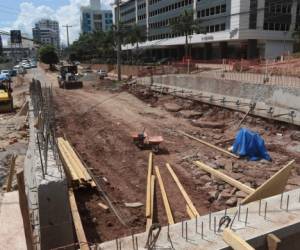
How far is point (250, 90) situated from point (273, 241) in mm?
13810

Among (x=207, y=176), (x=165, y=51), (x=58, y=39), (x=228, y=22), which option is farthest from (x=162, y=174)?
(x=58, y=39)

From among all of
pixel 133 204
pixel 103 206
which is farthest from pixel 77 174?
pixel 133 204

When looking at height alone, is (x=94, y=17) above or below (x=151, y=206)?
above

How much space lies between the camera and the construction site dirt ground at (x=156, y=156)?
840 cm

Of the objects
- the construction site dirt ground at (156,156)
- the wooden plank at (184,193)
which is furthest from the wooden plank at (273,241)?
the construction site dirt ground at (156,156)

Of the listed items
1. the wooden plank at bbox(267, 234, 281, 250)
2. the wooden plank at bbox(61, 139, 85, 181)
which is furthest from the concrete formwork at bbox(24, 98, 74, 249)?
the wooden plank at bbox(267, 234, 281, 250)

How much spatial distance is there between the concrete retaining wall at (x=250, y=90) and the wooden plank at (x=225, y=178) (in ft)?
21.8

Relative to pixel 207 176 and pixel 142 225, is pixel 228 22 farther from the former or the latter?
pixel 142 225

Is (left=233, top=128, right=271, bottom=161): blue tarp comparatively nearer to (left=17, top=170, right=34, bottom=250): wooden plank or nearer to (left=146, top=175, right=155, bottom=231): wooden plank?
(left=146, top=175, right=155, bottom=231): wooden plank

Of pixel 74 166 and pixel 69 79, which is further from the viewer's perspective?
pixel 69 79

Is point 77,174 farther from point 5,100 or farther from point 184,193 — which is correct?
point 5,100

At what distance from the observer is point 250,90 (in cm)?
1789

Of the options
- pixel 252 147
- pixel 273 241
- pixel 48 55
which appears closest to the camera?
pixel 273 241

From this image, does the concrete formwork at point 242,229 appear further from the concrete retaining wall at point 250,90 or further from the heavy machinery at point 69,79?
the heavy machinery at point 69,79
